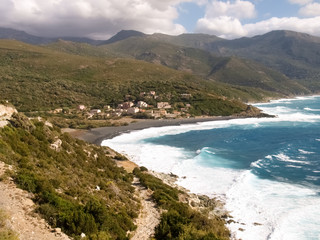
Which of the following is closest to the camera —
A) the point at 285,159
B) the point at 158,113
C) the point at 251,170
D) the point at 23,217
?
the point at 23,217

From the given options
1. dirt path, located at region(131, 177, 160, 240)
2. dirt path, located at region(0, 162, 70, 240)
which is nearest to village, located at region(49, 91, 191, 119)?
dirt path, located at region(131, 177, 160, 240)

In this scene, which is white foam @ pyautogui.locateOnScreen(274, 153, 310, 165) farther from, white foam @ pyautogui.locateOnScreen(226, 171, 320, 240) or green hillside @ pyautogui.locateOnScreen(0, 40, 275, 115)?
green hillside @ pyautogui.locateOnScreen(0, 40, 275, 115)

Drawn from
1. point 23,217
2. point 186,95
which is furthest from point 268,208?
point 186,95

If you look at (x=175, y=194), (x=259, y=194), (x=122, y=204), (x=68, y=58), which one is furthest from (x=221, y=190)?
(x=68, y=58)

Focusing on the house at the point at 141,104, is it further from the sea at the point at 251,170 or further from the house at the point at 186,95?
the sea at the point at 251,170

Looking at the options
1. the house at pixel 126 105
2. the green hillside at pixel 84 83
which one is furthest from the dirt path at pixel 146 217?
the house at pixel 126 105

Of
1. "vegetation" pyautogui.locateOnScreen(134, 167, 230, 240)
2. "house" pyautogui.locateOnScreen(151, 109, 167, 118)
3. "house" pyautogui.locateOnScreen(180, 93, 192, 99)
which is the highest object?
"house" pyautogui.locateOnScreen(180, 93, 192, 99)

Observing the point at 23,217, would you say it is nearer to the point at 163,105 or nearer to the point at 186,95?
the point at 163,105
